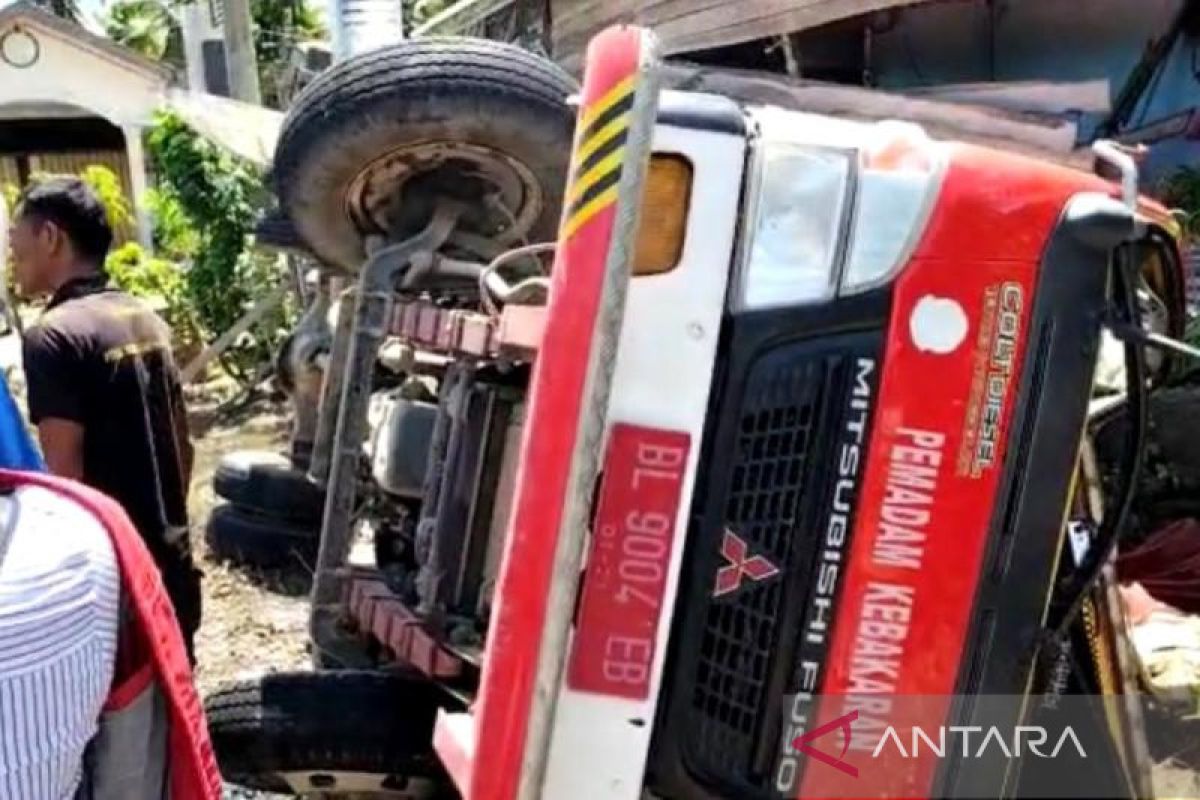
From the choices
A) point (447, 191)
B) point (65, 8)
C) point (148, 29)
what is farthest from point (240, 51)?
point (65, 8)

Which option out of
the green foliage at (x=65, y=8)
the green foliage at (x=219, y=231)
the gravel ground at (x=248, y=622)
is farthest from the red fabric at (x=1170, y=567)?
the green foliage at (x=65, y=8)

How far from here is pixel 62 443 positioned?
3469 millimetres

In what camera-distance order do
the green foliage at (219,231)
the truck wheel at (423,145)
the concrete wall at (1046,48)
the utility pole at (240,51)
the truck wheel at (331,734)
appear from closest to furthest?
the truck wheel at (331,734)
the truck wheel at (423,145)
the concrete wall at (1046,48)
the green foliage at (219,231)
the utility pole at (240,51)

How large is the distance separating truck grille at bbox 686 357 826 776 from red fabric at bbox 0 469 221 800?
74 cm

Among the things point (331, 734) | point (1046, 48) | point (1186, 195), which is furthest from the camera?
point (1046, 48)

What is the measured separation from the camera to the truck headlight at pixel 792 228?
7.55 ft

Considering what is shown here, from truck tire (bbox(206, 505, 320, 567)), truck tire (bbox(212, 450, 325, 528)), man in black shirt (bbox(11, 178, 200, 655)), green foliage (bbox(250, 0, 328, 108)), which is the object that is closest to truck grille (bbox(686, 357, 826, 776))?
man in black shirt (bbox(11, 178, 200, 655))

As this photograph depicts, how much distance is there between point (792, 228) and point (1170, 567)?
2.23 meters

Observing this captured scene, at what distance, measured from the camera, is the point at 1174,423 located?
5.28 metres

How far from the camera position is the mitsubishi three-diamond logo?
91.8 inches

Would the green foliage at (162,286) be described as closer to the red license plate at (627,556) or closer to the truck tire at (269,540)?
the truck tire at (269,540)

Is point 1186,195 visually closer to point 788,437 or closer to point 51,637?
point 788,437

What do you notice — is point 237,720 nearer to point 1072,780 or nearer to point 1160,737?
point 1160,737

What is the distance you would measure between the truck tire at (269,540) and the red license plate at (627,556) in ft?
11.6
